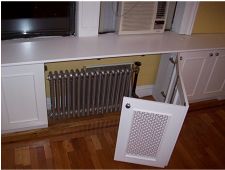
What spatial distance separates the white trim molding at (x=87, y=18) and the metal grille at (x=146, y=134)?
0.93 meters

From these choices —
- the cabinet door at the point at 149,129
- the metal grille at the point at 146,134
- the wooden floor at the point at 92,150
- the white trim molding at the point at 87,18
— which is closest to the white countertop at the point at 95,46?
the white trim molding at the point at 87,18

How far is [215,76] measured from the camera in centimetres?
241

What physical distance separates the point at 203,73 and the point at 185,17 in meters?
0.58

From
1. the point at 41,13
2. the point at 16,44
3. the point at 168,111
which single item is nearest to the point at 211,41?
the point at 168,111

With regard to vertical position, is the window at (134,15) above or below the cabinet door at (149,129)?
above

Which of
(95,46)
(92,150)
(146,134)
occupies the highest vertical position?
(95,46)

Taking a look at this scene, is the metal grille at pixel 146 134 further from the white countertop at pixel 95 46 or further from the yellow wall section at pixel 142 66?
the yellow wall section at pixel 142 66

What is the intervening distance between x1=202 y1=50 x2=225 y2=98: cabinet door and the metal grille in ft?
3.33

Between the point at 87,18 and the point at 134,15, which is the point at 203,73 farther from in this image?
the point at 87,18

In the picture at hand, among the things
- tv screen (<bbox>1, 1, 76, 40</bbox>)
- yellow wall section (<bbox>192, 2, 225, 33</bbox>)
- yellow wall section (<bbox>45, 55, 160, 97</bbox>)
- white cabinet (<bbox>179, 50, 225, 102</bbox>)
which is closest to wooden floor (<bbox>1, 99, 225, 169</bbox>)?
white cabinet (<bbox>179, 50, 225, 102</bbox>)

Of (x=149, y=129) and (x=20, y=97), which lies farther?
(x=20, y=97)

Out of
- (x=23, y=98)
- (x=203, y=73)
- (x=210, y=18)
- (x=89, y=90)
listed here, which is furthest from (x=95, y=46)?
(x=210, y=18)

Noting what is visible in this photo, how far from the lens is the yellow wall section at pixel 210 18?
2.35 metres

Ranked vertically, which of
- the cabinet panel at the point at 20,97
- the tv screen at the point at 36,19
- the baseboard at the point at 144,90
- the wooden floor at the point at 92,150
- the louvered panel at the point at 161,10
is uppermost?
the louvered panel at the point at 161,10
